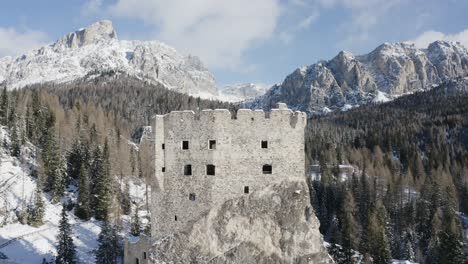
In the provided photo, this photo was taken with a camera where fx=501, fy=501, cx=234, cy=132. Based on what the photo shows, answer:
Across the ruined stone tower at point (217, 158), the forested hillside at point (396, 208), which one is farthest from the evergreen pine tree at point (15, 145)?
the ruined stone tower at point (217, 158)

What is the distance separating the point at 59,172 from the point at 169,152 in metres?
68.6

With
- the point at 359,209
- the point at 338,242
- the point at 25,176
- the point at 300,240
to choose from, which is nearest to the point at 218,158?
the point at 300,240

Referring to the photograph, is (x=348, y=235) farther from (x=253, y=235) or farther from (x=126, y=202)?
(x=253, y=235)

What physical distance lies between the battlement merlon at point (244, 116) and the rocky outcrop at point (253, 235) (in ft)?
14.8

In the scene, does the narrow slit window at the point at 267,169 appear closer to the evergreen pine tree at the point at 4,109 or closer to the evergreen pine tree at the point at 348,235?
the evergreen pine tree at the point at 348,235

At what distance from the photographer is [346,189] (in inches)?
5157

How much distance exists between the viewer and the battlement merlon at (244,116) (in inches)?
1380

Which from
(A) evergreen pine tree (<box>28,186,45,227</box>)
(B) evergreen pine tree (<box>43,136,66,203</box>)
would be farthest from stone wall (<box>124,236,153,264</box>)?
(B) evergreen pine tree (<box>43,136,66,203</box>)

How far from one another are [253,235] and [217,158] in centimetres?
585

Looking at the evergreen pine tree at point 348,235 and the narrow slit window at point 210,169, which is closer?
the narrow slit window at point 210,169

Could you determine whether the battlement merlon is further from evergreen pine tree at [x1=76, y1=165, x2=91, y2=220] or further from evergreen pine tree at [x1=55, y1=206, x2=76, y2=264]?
evergreen pine tree at [x1=76, y1=165, x2=91, y2=220]

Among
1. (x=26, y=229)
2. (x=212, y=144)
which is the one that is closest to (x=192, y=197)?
(x=212, y=144)

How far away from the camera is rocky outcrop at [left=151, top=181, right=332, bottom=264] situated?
3419 cm

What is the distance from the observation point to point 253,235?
34.5 metres
